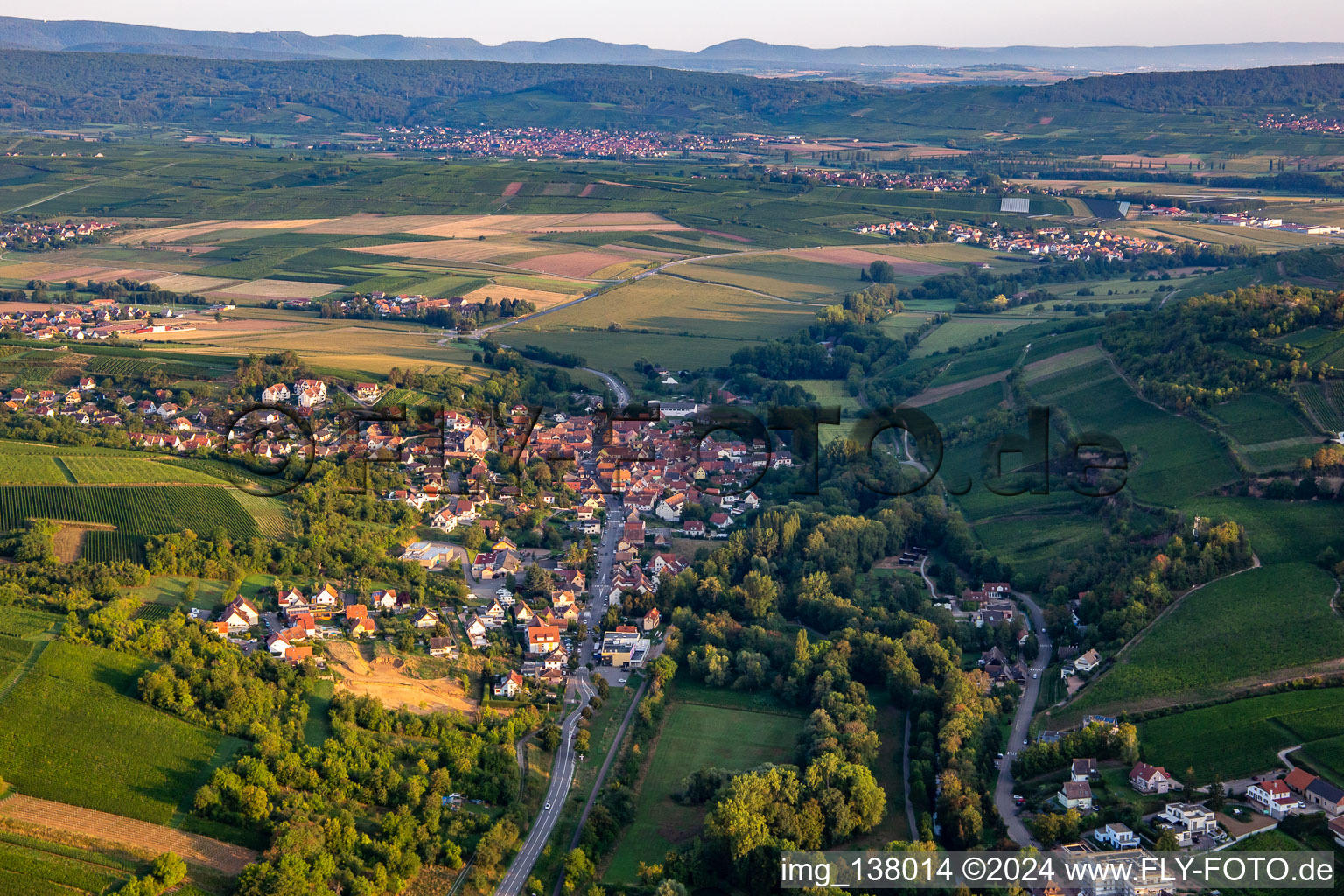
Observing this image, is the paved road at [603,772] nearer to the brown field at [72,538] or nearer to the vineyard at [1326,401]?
the brown field at [72,538]

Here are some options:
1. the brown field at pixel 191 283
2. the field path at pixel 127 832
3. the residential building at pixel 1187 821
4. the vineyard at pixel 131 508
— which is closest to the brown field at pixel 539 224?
the brown field at pixel 191 283

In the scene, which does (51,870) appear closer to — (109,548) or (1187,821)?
(109,548)

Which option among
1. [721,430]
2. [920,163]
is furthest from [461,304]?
[920,163]

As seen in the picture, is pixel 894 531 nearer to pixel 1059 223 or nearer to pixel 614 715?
pixel 614 715

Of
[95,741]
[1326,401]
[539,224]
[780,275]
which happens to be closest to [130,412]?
[95,741]

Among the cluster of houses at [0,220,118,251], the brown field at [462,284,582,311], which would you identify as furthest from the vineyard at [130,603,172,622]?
the cluster of houses at [0,220,118,251]
